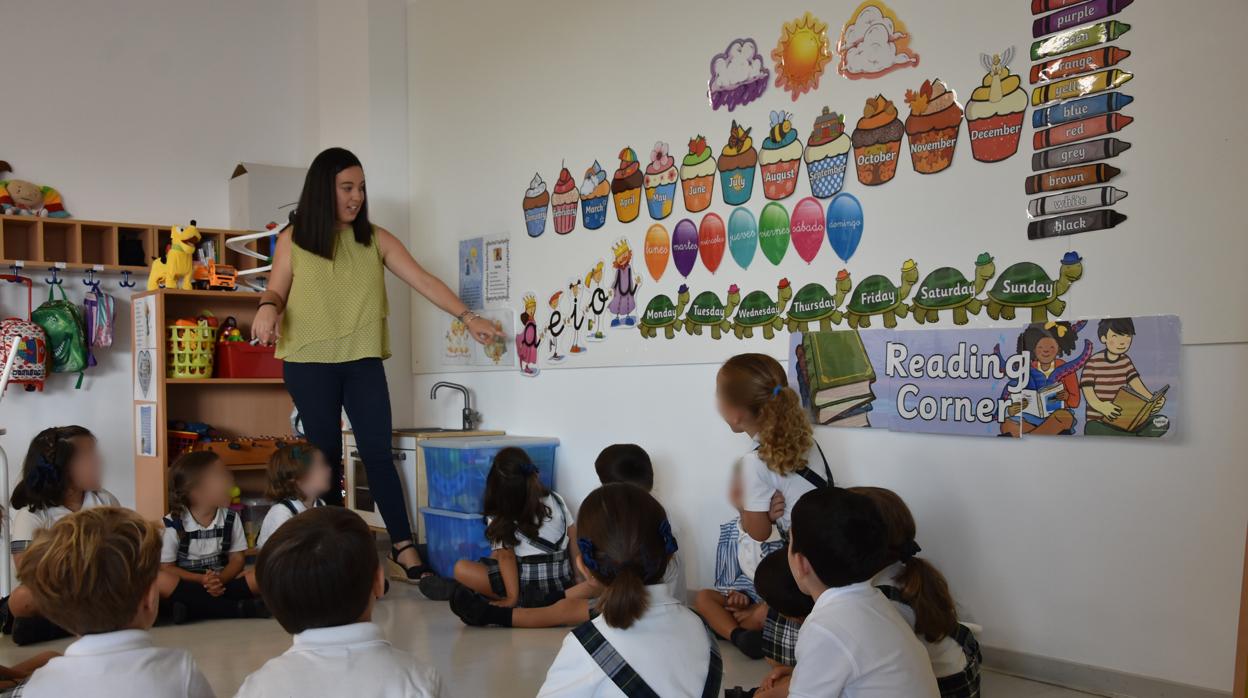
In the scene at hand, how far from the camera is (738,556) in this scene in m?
2.87

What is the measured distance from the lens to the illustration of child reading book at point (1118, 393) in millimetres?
2248

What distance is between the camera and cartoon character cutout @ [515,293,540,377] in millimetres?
→ 4039

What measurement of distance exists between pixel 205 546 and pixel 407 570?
2.30 ft

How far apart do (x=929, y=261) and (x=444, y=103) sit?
2.73 m

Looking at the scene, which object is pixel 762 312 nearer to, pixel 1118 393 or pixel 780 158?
pixel 780 158

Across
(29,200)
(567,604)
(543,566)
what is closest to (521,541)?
(543,566)

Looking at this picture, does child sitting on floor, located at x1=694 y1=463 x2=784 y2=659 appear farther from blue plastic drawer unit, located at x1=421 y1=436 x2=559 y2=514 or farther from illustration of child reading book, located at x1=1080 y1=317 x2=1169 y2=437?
blue plastic drawer unit, located at x1=421 y1=436 x2=559 y2=514

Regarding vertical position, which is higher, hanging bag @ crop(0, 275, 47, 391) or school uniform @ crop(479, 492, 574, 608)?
hanging bag @ crop(0, 275, 47, 391)

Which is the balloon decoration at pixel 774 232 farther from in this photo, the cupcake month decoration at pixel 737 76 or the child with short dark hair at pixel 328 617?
the child with short dark hair at pixel 328 617

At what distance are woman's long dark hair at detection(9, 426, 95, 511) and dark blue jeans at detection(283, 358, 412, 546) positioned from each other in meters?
0.75

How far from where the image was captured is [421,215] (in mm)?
4758

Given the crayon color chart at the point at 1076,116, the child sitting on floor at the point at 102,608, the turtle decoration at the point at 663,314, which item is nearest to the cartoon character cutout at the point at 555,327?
the turtle decoration at the point at 663,314

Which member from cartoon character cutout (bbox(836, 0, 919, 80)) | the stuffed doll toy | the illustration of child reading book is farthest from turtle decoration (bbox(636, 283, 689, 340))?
the stuffed doll toy

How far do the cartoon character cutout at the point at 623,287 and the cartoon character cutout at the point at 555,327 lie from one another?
0.98 ft
